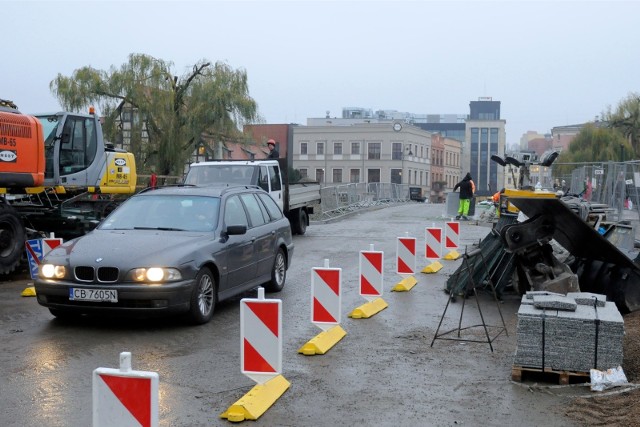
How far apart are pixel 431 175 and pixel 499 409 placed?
110958 mm

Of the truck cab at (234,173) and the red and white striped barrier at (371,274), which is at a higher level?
the truck cab at (234,173)

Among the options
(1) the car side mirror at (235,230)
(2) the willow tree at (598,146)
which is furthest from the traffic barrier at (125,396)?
(2) the willow tree at (598,146)

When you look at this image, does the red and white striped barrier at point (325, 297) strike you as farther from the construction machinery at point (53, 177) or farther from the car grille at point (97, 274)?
the construction machinery at point (53, 177)

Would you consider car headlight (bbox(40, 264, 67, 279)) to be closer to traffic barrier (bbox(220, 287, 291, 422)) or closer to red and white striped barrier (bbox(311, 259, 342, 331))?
red and white striped barrier (bbox(311, 259, 342, 331))

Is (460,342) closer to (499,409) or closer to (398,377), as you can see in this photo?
(398,377)

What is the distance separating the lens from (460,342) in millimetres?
8562

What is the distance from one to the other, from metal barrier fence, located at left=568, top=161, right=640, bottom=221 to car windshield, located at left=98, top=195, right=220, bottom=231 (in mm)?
8981

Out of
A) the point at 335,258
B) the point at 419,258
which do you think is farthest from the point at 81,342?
the point at 419,258

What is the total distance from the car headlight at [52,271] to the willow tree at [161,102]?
97.3 ft

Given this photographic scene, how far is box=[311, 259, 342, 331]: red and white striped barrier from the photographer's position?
27.0 feet

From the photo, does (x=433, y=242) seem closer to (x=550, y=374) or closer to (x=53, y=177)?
(x=550, y=374)

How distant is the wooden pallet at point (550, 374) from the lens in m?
6.74

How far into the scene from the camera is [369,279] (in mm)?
10086

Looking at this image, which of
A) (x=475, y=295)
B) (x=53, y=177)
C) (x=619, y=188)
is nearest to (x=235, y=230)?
(x=475, y=295)
